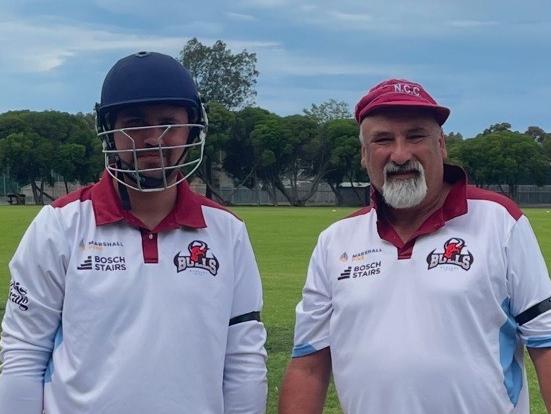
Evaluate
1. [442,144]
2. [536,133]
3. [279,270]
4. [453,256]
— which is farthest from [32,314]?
[536,133]

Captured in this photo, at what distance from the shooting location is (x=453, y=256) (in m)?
3.39

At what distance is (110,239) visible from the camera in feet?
10.7

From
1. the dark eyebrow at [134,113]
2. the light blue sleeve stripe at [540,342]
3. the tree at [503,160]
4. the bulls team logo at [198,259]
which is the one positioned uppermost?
the dark eyebrow at [134,113]

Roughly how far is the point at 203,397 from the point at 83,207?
81 cm

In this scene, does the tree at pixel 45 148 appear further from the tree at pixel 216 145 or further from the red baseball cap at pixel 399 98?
the red baseball cap at pixel 399 98

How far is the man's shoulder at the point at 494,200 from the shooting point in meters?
3.45

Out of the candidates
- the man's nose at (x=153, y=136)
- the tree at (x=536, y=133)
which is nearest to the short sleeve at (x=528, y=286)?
the man's nose at (x=153, y=136)

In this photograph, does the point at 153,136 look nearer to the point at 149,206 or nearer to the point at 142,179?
the point at 142,179

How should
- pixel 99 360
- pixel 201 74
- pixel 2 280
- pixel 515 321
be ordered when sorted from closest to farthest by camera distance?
pixel 99 360, pixel 515 321, pixel 2 280, pixel 201 74

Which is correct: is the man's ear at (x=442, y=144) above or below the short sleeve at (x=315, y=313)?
above

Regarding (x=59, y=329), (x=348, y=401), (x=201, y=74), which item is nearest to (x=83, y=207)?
(x=59, y=329)

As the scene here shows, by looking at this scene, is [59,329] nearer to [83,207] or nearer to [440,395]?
[83,207]

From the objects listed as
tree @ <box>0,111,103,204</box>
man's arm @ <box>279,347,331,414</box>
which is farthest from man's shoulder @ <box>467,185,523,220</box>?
tree @ <box>0,111,103,204</box>

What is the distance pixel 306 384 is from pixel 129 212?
1025 millimetres
